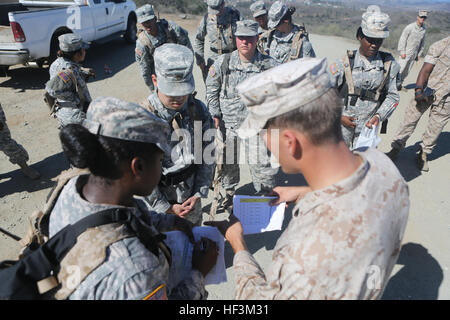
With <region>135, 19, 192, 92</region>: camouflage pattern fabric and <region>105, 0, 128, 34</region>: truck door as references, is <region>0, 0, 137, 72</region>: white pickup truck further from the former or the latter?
<region>135, 19, 192, 92</region>: camouflage pattern fabric

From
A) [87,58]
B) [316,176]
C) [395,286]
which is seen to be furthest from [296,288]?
[87,58]

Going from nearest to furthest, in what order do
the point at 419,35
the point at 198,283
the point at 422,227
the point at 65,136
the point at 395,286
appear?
the point at 65,136 < the point at 198,283 < the point at 395,286 < the point at 422,227 < the point at 419,35

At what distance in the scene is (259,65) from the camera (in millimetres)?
3350

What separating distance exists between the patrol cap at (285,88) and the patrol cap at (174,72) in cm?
95

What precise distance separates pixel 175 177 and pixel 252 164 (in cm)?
137

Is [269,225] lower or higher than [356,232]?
lower

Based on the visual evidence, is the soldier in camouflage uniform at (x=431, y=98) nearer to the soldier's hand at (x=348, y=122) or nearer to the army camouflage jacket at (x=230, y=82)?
the soldier's hand at (x=348, y=122)

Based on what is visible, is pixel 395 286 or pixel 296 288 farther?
pixel 395 286

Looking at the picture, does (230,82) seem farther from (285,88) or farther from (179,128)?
(285,88)

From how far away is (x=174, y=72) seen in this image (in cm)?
206

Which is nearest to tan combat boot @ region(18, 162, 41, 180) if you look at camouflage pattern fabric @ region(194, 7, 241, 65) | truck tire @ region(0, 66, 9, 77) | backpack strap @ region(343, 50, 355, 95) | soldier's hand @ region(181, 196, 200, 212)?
soldier's hand @ region(181, 196, 200, 212)

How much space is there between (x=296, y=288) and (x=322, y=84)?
0.81 metres
